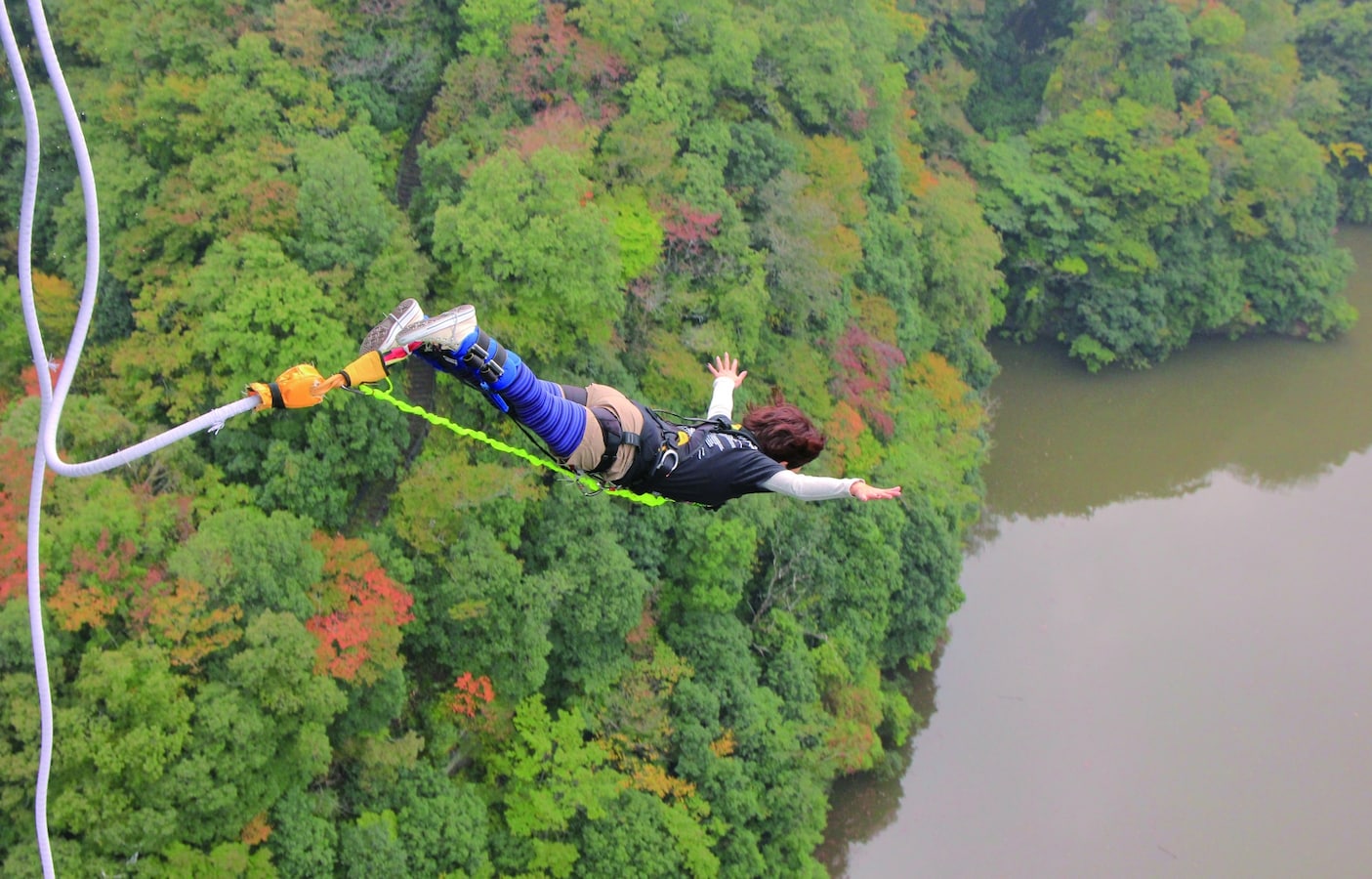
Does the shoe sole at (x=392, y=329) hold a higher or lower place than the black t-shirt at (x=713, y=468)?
lower

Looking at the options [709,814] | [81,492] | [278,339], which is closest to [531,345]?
[278,339]

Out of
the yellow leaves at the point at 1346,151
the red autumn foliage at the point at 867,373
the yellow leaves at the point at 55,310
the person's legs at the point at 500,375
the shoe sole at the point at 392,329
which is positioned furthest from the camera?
the yellow leaves at the point at 1346,151

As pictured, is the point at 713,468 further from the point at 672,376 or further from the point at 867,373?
the point at 867,373

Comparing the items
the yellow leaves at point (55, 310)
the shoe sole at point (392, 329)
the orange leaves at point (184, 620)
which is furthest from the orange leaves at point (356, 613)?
the shoe sole at point (392, 329)

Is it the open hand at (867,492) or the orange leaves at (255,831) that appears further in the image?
the orange leaves at (255,831)

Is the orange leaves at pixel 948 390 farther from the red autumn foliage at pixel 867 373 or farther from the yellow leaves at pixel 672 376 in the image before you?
the yellow leaves at pixel 672 376

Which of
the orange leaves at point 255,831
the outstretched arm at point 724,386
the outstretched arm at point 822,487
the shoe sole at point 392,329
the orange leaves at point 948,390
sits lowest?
the orange leaves at point 255,831

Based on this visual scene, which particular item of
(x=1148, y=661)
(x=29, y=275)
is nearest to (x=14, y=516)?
(x=29, y=275)

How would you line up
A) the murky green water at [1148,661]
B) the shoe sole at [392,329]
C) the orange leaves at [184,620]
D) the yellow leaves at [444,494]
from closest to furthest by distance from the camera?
the shoe sole at [392,329] → the orange leaves at [184,620] → the yellow leaves at [444,494] → the murky green water at [1148,661]
